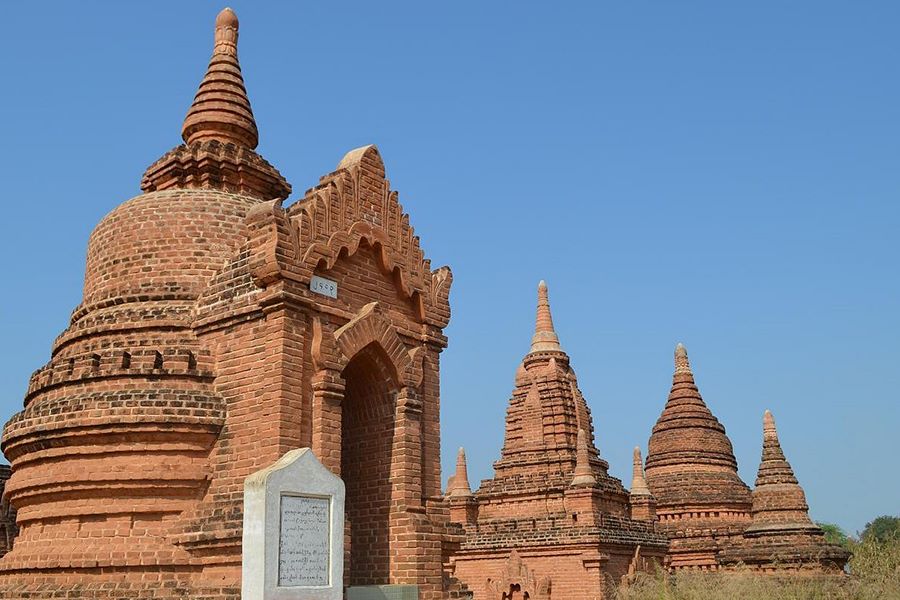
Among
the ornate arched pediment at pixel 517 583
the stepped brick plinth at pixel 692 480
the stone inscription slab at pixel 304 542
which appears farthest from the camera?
the stepped brick plinth at pixel 692 480

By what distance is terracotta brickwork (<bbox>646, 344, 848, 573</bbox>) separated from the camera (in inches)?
1091

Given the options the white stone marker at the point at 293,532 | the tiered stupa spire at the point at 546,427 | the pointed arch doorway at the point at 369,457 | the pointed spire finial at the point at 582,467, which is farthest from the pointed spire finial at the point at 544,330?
the white stone marker at the point at 293,532

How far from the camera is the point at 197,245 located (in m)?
16.5

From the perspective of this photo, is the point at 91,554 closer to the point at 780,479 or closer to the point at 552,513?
the point at 552,513

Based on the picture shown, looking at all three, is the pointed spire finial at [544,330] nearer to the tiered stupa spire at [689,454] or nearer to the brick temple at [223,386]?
the tiered stupa spire at [689,454]

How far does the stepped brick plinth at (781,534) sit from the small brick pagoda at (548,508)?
12.3ft

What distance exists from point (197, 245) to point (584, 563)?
1690cm

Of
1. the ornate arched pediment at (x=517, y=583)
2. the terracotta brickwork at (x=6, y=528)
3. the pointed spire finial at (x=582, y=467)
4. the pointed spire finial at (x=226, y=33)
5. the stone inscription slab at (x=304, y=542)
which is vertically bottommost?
the ornate arched pediment at (x=517, y=583)

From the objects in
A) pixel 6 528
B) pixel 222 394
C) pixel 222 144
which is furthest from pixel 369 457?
pixel 6 528

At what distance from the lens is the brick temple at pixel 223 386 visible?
1368cm

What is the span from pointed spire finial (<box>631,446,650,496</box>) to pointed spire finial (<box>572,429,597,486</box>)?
361cm

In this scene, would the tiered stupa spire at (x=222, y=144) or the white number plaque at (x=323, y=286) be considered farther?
the tiered stupa spire at (x=222, y=144)

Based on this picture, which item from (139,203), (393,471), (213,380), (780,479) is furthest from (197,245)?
(780,479)

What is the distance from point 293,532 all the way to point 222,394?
5.04 meters
